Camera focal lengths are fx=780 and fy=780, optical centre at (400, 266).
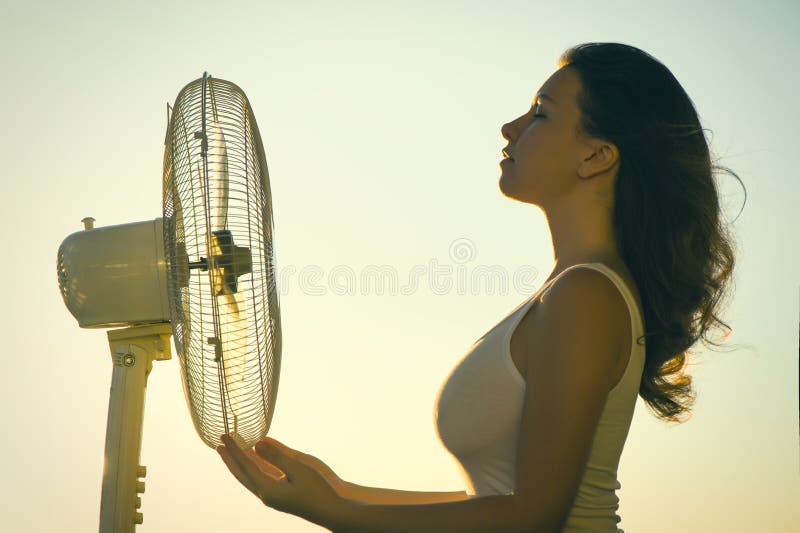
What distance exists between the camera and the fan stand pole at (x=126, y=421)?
1.53m

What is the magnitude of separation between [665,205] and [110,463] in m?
1.16

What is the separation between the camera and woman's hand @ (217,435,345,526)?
994mm

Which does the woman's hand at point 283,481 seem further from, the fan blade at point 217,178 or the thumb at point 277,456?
the fan blade at point 217,178

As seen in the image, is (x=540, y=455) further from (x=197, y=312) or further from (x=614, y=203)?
(x=197, y=312)

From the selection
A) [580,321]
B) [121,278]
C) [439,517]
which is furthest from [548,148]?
[121,278]

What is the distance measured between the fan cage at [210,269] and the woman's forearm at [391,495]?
0.19 m

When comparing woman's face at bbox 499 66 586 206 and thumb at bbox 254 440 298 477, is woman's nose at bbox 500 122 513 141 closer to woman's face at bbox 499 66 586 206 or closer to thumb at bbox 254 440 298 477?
woman's face at bbox 499 66 586 206

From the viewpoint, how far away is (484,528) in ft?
2.93

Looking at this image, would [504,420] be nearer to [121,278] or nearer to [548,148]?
[548,148]

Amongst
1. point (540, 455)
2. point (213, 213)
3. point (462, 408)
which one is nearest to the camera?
point (540, 455)

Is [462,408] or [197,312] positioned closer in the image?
[462,408]

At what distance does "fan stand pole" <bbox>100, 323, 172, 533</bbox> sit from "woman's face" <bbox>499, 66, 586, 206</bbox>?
85 cm

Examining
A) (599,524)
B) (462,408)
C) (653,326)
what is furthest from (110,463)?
(653,326)

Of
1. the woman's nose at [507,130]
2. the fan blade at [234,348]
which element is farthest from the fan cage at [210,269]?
the woman's nose at [507,130]
